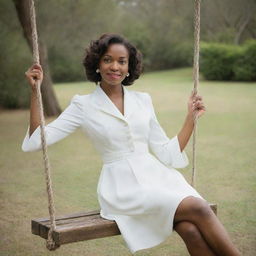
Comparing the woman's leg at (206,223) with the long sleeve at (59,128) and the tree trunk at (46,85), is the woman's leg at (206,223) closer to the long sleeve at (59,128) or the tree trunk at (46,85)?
the long sleeve at (59,128)

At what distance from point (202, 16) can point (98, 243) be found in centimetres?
2866

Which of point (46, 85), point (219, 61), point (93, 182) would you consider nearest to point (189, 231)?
point (93, 182)

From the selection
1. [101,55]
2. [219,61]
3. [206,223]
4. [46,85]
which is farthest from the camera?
[219,61]

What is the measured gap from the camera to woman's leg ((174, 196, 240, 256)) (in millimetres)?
2688

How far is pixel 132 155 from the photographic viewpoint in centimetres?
313

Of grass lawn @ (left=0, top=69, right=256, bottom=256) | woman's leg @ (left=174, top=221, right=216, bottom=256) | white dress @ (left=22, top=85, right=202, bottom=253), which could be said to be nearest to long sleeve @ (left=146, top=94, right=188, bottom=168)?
white dress @ (left=22, top=85, right=202, bottom=253)

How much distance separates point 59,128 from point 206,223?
3.30 ft

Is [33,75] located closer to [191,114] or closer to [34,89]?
[34,89]

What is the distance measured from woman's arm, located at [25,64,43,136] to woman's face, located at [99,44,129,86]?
450 mm

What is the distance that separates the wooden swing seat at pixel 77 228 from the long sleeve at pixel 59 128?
44 centimetres

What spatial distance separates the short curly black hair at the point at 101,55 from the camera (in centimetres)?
317

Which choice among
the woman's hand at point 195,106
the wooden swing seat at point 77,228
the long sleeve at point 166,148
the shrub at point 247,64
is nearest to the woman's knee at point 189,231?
the wooden swing seat at point 77,228

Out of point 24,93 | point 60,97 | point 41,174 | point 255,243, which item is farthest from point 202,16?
point 255,243

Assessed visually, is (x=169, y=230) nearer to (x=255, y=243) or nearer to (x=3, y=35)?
(x=255, y=243)
